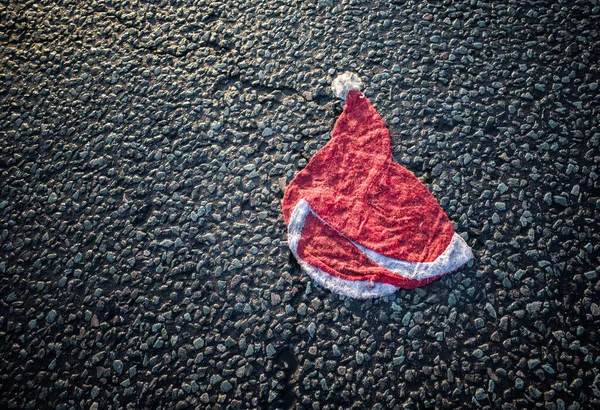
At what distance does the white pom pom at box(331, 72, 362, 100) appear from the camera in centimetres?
248

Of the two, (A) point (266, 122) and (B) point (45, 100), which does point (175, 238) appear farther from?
(B) point (45, 100)

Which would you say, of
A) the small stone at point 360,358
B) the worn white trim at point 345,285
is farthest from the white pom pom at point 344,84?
the small stone at point 360,358

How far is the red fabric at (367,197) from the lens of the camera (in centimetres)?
209

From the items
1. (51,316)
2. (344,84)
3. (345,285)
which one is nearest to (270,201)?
(345,285)

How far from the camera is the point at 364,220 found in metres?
2.17

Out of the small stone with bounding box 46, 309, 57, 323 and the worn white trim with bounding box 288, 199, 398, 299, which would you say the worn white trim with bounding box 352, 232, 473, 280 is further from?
the small stone with bounding box 46, 309, 57, 323

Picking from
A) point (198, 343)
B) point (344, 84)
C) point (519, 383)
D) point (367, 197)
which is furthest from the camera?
point (344, 84)

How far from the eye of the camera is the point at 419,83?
8.10 feet

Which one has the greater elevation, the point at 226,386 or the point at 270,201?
the point at 270,201

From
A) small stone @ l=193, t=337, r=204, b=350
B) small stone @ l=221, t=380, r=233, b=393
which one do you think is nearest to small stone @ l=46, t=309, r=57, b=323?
small stone @ l=193, t=337, r=204, b=350

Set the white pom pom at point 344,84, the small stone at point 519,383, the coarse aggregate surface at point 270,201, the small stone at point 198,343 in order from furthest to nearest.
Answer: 1. the white pom pom at point 344,84
2. the small stone at point 198,343
3. the coarse aggregate surface at point 270,201
4. the small stone at point 519,383

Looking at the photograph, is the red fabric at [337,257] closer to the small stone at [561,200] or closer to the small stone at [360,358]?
the small stone at [360,358]

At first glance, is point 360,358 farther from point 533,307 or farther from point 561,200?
point 561,200

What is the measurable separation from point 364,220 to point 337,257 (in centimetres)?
23
